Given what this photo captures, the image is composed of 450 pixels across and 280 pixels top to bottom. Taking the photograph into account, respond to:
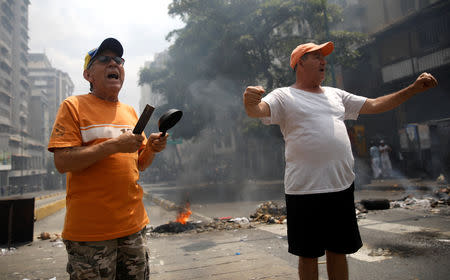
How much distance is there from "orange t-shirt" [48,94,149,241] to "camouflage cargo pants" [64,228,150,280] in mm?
49

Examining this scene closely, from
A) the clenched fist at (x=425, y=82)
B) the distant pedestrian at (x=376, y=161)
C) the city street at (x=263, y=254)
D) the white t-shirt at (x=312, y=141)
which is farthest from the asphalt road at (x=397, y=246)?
the distant pedestrian at (x=376, y=161)

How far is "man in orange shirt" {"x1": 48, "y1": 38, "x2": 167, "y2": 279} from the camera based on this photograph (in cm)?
157

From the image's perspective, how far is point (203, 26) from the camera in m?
16.6

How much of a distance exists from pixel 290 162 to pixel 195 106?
16.9 metres

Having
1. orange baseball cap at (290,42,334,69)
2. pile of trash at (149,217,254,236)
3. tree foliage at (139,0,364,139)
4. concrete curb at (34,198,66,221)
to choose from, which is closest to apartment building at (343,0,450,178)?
tree foliage at (139,0,364,139)

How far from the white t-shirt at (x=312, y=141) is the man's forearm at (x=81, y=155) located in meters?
1.02

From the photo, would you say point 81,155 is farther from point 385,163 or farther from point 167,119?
point 385,163

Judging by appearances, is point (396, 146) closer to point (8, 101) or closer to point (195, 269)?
point (195, 269)

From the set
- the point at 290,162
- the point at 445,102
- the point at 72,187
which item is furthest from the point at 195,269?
the point at 445,102

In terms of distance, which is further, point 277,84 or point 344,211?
point 277,84

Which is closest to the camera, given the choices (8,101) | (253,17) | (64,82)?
(253,17)

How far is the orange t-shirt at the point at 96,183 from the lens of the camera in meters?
1.58

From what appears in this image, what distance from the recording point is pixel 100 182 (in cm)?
163

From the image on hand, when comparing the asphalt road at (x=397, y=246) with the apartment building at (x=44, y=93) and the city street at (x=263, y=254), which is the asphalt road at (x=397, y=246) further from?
the apartment building at (x=44, y=93)
